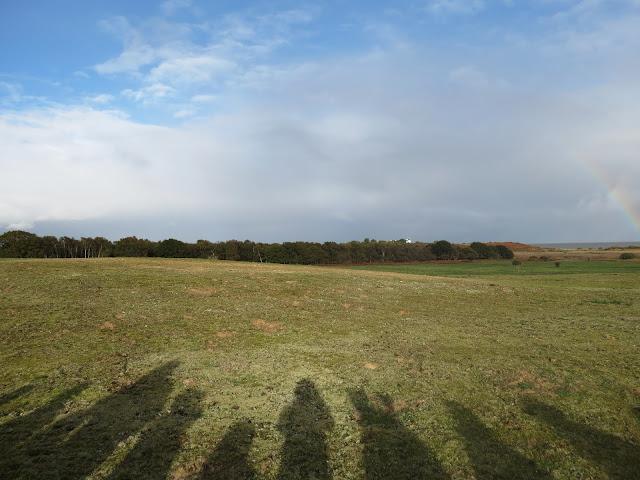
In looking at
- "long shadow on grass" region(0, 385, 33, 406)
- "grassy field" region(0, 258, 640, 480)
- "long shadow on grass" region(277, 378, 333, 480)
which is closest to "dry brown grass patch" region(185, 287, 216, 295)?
"grassy field" region(0, 258, 640, 480)

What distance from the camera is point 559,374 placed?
446 inches

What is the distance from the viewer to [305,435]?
7590mm

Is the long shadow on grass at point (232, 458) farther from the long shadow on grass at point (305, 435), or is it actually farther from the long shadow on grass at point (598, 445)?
the long shadow on grass at point (598, 445)

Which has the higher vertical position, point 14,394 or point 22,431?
point 14,394

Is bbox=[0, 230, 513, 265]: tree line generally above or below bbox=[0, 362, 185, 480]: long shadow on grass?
above

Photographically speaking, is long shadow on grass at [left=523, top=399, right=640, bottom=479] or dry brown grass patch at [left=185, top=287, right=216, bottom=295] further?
dry brown grass patch at [left=185, top=287, right=216, bottom=295]

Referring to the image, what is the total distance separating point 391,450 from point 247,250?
6576cm

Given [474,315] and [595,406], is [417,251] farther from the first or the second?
[595,406]

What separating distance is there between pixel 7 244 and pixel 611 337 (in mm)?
61260

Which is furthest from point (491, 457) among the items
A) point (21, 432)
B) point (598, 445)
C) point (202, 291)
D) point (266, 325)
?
point (202, 291)

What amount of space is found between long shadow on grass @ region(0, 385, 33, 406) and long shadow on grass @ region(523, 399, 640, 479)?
1221 centimetres

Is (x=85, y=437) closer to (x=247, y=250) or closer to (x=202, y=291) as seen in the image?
(x=202, y=291)

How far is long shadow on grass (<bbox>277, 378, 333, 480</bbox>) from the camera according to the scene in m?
6.44

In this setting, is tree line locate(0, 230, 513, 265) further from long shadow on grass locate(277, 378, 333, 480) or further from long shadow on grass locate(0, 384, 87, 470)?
long shadow on grass locate(277, 378, 333, 480)
